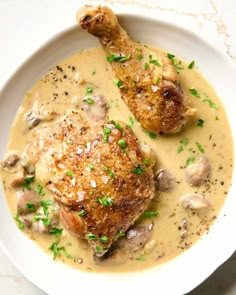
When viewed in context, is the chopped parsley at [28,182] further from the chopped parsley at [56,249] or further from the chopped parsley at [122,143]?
the chopped parsley at [122,143]

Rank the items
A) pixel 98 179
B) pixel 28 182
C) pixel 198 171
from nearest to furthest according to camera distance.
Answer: pixel 98 179, pixel 198 171, pixel 28 182

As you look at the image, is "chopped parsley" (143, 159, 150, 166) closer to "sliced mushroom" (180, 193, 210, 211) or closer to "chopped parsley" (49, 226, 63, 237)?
"sliced mushroom" (180, 193, 210, 211)

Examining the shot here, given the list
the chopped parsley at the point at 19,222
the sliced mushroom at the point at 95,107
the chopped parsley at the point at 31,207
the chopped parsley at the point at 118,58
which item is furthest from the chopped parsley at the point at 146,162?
the chopped parsley at the point at 19,222

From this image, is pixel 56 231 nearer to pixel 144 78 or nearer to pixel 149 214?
pixel 149 214

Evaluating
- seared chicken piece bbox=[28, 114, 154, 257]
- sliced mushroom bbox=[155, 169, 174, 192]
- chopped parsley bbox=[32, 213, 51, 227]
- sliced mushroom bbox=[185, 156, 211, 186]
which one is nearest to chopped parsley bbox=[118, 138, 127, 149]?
seared chicken piece bbox=[28, 114, 154, 257]

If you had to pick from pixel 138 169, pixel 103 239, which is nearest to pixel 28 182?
pixel 103 239
